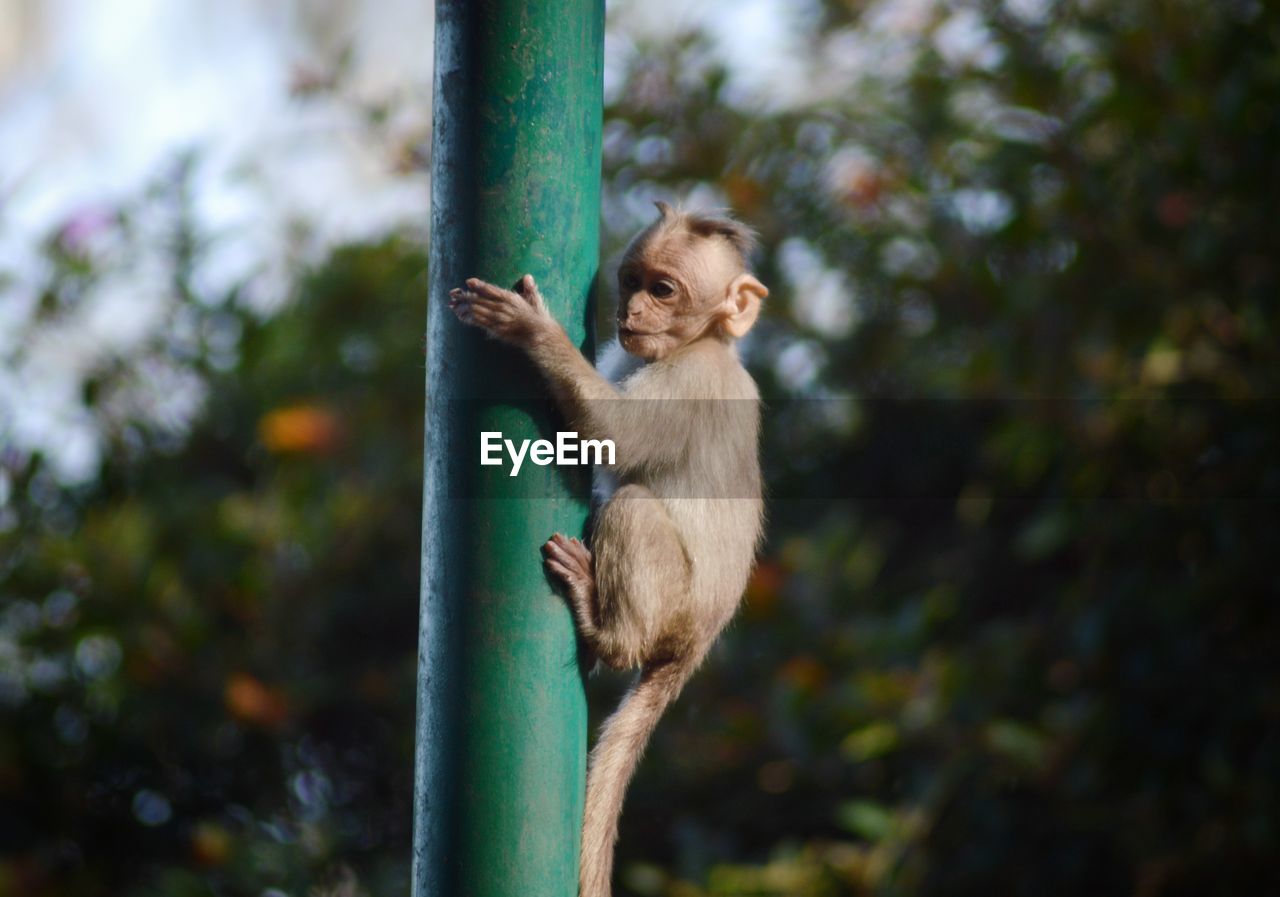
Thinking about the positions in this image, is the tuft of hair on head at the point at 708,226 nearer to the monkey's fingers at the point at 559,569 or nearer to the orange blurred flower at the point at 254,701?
the monkey's fingers at the point at 559,569

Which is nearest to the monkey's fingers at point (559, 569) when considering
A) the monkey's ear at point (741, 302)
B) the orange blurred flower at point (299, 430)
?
the monkey's ear at point (741, 302)

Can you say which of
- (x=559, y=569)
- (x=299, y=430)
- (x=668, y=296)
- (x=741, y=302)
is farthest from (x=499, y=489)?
(x=299, y=430)

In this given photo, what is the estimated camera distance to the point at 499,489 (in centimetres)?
185

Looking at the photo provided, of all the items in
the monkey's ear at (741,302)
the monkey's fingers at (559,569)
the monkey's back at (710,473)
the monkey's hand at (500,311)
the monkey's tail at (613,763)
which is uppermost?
the monkey's ear at (741,302)

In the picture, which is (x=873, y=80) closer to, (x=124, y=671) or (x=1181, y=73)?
(x=1181, y=73)

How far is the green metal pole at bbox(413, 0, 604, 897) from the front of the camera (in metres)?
1.80

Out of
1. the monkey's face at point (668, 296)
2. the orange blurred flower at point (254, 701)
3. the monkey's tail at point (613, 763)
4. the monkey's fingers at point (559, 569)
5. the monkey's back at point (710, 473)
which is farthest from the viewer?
the orange blurred flower at point (254, 701)

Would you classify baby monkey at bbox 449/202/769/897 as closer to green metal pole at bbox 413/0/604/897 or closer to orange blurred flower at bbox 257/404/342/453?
green metal pole at bbox 413/0/604/897

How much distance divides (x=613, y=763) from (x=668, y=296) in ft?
3.33

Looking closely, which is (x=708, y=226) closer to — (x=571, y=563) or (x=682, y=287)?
(x=682, y=287)

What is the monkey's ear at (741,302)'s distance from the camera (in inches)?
115

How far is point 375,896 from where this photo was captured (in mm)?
4555

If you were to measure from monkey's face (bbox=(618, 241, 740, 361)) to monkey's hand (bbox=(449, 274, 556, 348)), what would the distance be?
915 millimetres

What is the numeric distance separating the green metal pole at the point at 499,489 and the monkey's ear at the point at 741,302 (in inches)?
37.6
